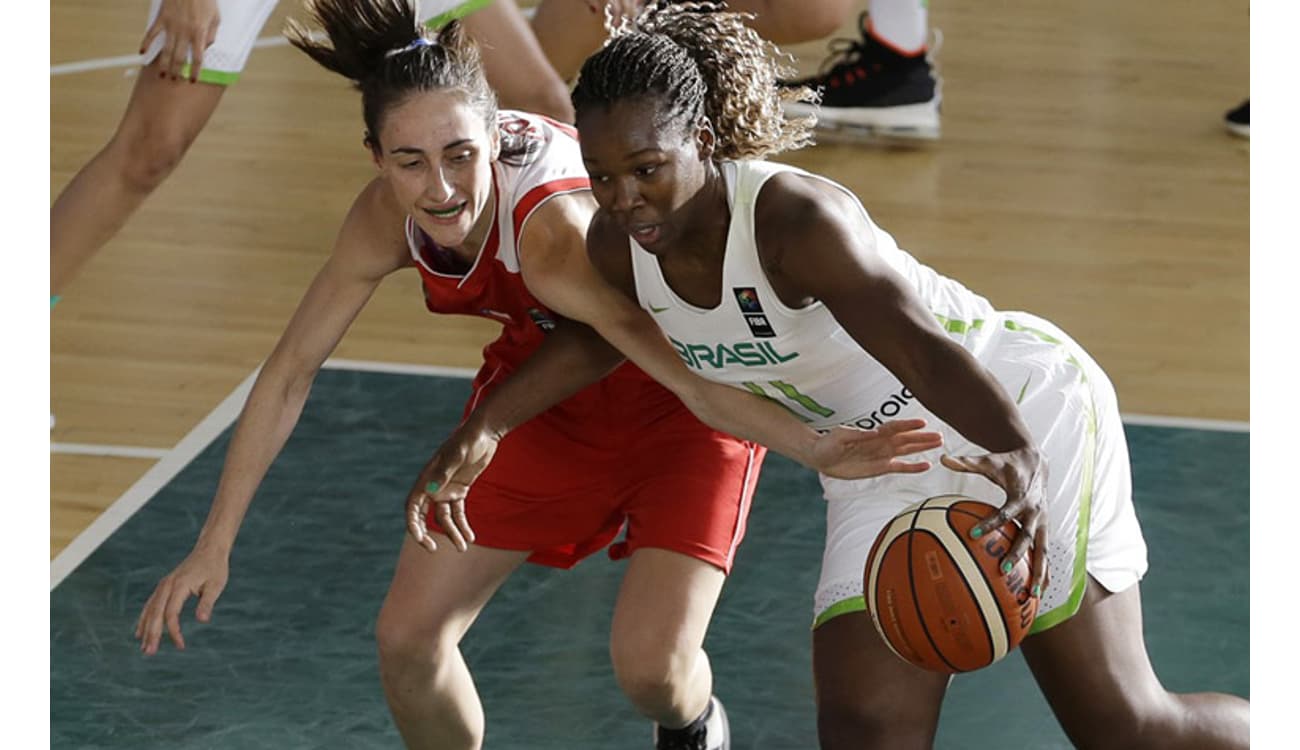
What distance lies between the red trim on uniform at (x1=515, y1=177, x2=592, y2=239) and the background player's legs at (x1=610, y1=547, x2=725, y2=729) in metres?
0.61

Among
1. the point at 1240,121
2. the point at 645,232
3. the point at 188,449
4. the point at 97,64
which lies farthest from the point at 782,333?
the point at 97,64

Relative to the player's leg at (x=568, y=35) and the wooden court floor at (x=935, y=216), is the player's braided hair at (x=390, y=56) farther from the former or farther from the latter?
the player's leg at (x=568, y=35)

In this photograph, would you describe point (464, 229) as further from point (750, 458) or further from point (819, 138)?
point (819, 138)

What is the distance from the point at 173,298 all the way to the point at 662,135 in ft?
11.8

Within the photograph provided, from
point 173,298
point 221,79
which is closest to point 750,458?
Answer: point 221,79

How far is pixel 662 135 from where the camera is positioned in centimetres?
289

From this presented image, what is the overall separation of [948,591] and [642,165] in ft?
2.48

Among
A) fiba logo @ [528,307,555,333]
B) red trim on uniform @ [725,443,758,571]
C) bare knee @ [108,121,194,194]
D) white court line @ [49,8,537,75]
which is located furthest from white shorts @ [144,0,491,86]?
white court line @ [49,8,537,75]

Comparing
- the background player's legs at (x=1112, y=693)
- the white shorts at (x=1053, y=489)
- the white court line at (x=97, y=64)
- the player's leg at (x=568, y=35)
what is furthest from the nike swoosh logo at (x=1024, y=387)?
the white court line at (x=97, y=64)

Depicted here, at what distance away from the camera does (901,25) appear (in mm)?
7887

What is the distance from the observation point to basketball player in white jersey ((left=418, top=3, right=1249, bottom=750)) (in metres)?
2.85

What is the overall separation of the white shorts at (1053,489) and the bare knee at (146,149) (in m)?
1.89

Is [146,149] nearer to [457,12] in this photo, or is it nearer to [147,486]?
[457,12]

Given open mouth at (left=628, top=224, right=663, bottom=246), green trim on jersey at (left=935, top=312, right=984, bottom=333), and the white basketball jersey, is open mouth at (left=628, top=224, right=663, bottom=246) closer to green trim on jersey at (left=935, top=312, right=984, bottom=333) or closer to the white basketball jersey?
the white basketball jersey
